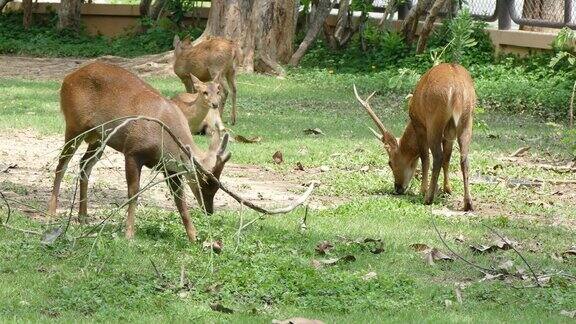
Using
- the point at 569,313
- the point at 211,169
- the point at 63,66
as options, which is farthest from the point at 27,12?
the point at 569,313

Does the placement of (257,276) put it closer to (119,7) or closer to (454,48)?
(454,48)

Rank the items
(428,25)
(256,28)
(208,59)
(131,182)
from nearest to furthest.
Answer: (131,182) → (208,59) → (428,25) → (256,28)

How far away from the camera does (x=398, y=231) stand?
8.80 meters

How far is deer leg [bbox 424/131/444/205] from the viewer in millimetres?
10367

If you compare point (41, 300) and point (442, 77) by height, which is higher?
point (442, 77)

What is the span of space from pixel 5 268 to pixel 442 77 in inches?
191

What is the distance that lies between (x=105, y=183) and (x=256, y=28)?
36.2ft

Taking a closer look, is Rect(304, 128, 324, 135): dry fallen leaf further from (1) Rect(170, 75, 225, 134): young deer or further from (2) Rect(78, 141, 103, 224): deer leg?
(2) Rect(78, 141, 103, 224): deer leg

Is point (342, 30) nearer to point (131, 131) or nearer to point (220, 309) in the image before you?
point (131, 131)

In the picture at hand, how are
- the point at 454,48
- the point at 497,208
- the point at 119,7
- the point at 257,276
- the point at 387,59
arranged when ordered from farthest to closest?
1. the point at 119,7
2. the point at 387,59
3. the point at 454,48
4. the point at 497,208
5. the point at 257,276

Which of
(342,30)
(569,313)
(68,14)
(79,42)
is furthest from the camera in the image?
(68,14)

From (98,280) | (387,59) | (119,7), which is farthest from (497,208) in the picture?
(119,7)

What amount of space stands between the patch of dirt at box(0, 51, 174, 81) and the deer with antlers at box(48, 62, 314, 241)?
37.2 feet

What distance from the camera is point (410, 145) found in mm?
11078
